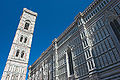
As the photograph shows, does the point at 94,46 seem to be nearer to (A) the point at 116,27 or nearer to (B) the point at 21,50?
(A) the point at 116,27

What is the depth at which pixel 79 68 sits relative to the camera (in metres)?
13.5

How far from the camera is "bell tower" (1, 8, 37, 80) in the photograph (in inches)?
849

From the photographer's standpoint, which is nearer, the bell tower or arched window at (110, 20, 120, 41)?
arched window at (110, 20, 120, 41)

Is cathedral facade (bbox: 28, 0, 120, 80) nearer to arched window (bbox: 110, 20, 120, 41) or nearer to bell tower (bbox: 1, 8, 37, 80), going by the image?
arched window (bbox: 110, 20, 120, 41)

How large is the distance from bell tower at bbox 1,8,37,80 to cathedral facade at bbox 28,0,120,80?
9805 mm

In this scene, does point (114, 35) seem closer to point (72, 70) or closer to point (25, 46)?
Result: point (72, 70)

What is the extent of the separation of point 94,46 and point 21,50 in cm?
1945

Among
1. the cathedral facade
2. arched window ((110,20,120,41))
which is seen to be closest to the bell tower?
the cathedral facade

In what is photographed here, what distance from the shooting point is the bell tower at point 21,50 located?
2156 centimetres

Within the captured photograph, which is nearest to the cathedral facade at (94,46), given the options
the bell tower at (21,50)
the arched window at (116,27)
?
the arched window at (116,27)

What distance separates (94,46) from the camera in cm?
1227

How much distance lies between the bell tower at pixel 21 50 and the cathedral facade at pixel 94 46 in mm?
9805

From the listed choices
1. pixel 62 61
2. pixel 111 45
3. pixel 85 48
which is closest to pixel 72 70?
pixel 62 61

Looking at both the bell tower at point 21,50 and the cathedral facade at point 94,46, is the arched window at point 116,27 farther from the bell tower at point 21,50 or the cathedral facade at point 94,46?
the bell tower at point 21,50
